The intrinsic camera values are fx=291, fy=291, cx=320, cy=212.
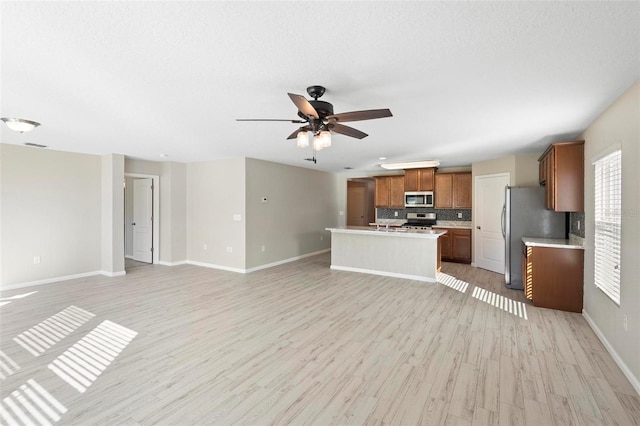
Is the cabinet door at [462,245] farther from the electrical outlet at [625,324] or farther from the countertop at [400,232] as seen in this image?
the electrical outlet at [625,324]

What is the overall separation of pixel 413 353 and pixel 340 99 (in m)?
2.50

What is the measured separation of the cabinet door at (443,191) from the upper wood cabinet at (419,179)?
0.79 ft

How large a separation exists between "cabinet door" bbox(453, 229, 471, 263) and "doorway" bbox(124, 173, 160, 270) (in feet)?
23.2

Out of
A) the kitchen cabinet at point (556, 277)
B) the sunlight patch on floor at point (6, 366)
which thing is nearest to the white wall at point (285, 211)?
the sunlight patch on floor at point (6, 366)

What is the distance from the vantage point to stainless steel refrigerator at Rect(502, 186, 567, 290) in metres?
4.64

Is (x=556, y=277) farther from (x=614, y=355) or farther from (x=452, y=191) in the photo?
(x=452, y=191)

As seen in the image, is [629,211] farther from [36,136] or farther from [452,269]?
[36,136]

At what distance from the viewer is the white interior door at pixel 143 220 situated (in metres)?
6.93

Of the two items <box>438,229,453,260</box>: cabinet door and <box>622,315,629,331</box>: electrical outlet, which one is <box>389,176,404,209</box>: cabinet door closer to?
<box>438,229,453,260</box>: cabinet door

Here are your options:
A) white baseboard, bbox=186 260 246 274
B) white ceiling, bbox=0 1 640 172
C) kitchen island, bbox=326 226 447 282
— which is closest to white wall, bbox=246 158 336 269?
white baseboard, bbox=186 260 246 274

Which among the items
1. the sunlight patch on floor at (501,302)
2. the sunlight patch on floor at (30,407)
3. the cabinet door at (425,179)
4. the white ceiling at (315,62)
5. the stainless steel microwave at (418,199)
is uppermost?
the white ceiling at (315,62)

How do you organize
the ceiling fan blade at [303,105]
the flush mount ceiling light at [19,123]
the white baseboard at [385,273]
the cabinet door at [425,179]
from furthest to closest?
the cabinet door at [425,179], the white baseboard at [385,273], the flush mount ceiling light at [19,123], the ceiling fan blade at [303,105]

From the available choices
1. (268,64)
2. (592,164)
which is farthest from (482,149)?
(268,64)

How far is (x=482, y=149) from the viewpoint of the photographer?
5133 millimetres
